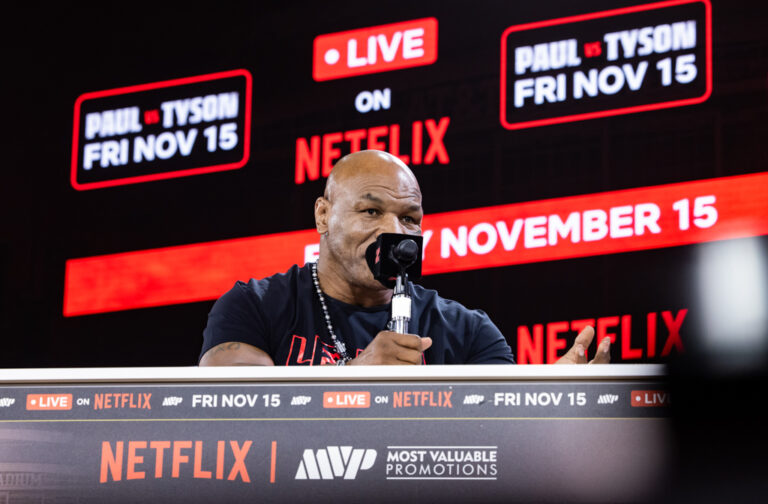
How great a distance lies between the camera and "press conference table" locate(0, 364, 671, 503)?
2.64 ft

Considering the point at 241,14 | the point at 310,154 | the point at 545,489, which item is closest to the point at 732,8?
the point at 310,154

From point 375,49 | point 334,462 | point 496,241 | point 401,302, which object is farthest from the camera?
A: point 375,49

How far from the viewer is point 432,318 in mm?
1713

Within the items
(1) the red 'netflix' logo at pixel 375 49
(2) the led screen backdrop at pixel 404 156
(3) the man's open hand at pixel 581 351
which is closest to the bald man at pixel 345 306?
(3) the man's open hand at pixel 581 351

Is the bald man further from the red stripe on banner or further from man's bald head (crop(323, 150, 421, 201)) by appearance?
the red stripe on banner

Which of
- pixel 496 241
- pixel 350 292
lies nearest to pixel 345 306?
pixel 350 292

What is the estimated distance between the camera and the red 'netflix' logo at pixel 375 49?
334cm

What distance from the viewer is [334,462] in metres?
0.83

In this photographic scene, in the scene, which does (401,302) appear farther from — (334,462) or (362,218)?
(362,218)

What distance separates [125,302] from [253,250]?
519 millimetres

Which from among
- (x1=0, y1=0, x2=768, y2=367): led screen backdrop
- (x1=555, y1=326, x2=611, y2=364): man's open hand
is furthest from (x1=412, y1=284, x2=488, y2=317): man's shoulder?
(x1=0, y1=0, x2=768, y2=367): led screen backdrop

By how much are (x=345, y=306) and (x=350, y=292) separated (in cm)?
4

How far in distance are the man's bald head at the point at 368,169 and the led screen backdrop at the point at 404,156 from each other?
1248 millimetres

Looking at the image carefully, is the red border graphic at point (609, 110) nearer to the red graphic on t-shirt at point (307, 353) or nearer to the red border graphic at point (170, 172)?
the red border graphic at point (170, 172)
